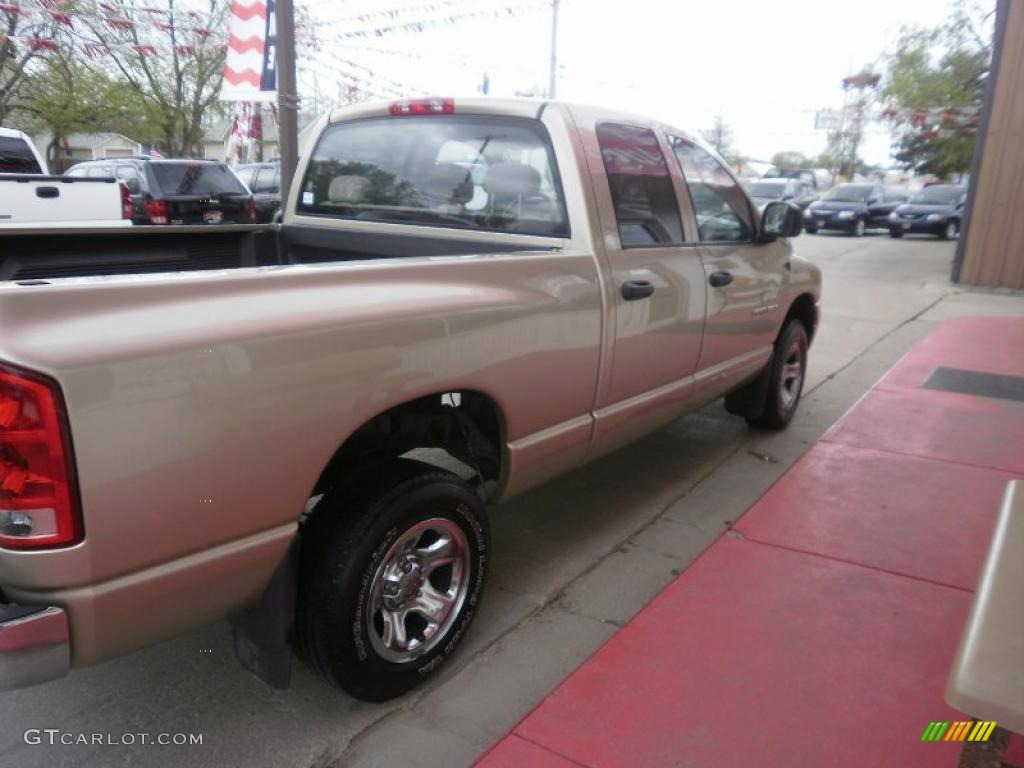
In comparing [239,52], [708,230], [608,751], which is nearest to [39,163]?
[239,52]

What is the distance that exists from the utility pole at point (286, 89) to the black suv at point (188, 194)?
6935mm

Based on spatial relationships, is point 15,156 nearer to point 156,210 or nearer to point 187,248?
point 156,210

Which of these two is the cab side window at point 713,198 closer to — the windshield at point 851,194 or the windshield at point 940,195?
the windshield at point 940,195

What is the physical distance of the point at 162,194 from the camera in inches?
505

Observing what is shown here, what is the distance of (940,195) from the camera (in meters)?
22.8

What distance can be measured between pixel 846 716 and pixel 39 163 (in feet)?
34.7

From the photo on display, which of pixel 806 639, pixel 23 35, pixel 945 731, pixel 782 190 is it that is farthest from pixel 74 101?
pixel 945 731

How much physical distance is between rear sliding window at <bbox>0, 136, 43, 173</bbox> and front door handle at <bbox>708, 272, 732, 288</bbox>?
897 cm

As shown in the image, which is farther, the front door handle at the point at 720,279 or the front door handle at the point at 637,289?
the front door handle at the point at 720,279

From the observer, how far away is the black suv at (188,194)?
41.8ft

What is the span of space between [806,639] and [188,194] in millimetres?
12343

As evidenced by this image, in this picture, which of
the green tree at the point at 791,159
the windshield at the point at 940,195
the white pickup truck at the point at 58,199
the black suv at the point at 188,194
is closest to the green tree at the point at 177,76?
the black suv at the point at 188,194

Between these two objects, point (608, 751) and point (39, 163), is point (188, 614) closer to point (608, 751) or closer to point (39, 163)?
point (608, 751)

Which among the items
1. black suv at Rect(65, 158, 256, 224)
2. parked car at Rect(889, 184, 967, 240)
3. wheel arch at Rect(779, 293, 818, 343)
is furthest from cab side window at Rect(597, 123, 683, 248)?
parked car at Rect(889, 184, 967, 240)
